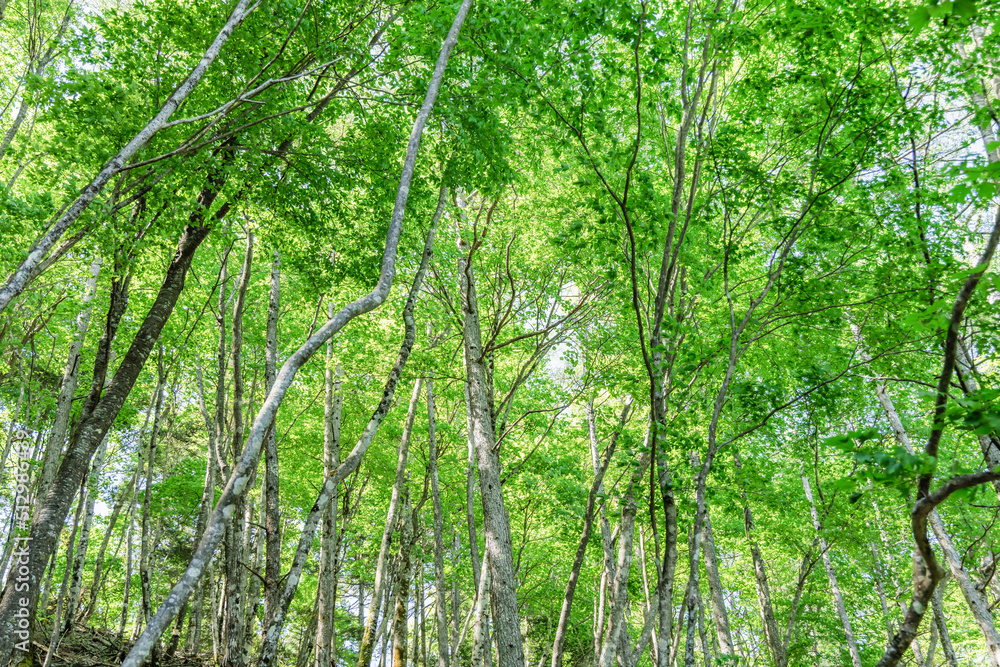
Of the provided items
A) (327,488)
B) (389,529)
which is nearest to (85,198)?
(327,488)

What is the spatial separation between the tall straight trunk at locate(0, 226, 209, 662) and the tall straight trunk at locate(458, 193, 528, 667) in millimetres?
4303

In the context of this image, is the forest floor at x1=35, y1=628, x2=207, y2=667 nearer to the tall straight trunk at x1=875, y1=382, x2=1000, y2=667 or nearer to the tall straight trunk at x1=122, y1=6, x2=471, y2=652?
the tall straight trunk at x1=122, y1=6, x2=471, y2=652

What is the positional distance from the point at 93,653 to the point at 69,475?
318 inches

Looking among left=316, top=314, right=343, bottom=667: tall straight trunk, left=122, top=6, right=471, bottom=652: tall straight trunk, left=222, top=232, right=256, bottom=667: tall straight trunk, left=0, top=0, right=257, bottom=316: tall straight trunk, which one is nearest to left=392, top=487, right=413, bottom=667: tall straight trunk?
left=316, top=314, right=343, bottom=667: tall straight trunk

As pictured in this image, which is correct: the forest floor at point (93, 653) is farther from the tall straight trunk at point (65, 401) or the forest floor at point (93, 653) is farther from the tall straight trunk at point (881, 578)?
the tall straight trunk at point (881, 578)

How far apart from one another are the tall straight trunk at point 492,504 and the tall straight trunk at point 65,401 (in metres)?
5.56

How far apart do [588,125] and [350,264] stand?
3.89 m

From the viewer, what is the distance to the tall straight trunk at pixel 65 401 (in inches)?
271

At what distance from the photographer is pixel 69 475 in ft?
18.4

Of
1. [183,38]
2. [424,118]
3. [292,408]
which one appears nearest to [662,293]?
[424,118]

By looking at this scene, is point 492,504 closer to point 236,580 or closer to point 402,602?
point 236,580

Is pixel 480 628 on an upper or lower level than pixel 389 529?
lower

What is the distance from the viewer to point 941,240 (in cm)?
653

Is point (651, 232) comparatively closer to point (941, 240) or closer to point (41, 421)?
point (941, 240)
